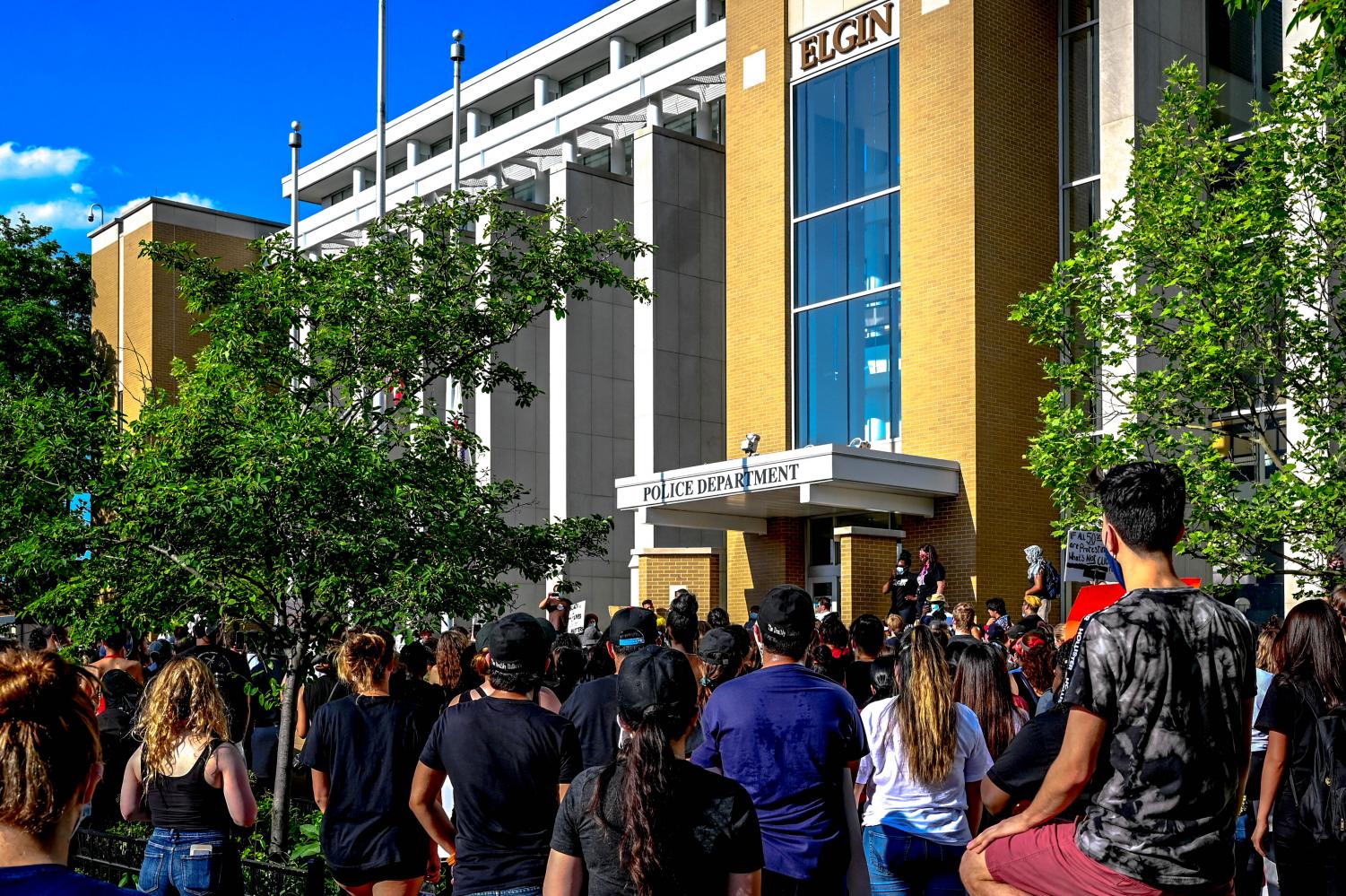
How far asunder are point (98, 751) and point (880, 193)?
27712 mm

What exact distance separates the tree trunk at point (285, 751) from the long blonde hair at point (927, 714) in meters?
6.23

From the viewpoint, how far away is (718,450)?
3569 centimetres

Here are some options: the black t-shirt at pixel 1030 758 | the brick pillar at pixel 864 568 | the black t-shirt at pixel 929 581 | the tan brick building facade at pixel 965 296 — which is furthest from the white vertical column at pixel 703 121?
the black t-shirt at pixel 1030 758

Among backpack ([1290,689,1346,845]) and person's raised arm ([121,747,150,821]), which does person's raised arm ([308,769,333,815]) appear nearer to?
person's raised arm ([121,747,150,821])

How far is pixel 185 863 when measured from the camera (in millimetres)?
5883

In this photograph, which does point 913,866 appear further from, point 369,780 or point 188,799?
point 188,799

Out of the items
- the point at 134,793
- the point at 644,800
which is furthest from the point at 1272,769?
the point at 134,793

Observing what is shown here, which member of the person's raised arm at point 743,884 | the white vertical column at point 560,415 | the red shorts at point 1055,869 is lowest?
the person's raised arm at point 743,884

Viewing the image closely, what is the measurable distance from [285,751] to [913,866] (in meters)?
6.50

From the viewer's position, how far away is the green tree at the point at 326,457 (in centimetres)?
1023

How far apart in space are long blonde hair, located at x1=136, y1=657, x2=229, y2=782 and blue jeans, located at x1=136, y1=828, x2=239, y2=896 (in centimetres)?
29

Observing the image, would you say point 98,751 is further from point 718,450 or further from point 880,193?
point 718,450

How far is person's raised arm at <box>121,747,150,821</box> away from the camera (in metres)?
5.96

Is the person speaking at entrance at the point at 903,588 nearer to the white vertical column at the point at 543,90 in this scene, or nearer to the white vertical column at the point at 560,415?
the white vertical column at the point at 560,415
